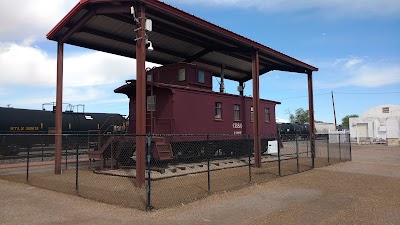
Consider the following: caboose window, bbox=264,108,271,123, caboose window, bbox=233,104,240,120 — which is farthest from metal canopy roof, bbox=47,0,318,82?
caboose window, bbox=233,104,240,120

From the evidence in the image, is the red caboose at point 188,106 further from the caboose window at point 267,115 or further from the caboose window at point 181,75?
the caboose window at point 267,115

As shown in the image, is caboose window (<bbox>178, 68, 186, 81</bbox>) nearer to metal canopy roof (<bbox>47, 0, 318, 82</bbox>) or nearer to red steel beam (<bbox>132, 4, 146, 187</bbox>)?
metal canopy roof (<bbox>47, 0, 318, 82</bbox>)

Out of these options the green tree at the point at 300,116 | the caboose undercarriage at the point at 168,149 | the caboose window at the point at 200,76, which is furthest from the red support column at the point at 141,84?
the green tree at the point at 300,116

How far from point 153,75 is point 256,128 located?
7.06 meters

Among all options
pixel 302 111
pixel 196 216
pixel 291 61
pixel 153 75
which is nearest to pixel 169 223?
pixel 196 216

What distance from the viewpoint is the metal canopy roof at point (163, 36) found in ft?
41.8

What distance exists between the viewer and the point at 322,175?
14.1 meters

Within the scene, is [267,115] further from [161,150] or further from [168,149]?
[161,150]

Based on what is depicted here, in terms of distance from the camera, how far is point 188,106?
16.8 meters

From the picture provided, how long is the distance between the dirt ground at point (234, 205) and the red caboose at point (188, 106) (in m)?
4.18

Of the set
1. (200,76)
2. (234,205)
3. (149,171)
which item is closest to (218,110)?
(200,76)


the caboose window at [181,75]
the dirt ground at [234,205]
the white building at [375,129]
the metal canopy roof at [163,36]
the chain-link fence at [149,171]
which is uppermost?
the metal canopy roof at [163,36]

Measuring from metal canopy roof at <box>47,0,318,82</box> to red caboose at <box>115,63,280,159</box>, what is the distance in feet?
4.37

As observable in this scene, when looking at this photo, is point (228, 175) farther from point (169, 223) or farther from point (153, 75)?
point (153, 75)
